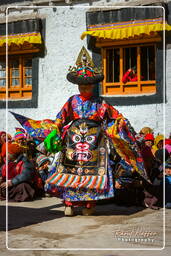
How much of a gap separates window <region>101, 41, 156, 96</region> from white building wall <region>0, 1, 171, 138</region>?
36 centimetres

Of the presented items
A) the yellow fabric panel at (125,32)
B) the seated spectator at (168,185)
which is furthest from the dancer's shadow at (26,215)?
the yellow fabric panel at (125,32)

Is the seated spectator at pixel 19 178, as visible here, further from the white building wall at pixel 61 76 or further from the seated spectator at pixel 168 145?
the seated spectator at pixel 168 145

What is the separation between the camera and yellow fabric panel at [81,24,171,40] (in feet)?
31.2

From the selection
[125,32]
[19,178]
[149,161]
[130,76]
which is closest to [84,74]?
[149,161]

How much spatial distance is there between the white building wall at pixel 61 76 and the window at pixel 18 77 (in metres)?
0.24

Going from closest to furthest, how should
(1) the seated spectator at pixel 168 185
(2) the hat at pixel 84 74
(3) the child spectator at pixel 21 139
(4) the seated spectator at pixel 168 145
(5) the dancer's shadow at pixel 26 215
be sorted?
(5) the dancer's shadow at pixel 26 215 < (2) the hat at pixel 84 74 < (1) the seated spectator at pixel 168 185 < (3) the child spectator at pixel 21 139 < (4) the seated spectator at pixel 168 145

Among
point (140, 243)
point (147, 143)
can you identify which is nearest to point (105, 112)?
point (147, 143)

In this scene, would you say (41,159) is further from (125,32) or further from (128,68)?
(125,32)

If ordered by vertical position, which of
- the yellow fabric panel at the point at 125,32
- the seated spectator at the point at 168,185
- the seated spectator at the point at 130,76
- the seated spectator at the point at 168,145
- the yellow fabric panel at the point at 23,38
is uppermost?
the yellow fabric panel at the point at 125,32

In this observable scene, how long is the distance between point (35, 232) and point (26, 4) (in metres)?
4.23

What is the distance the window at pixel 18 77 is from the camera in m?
7.80

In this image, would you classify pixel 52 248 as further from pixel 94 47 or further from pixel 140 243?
pixel 94 47

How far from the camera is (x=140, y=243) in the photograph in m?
4.12

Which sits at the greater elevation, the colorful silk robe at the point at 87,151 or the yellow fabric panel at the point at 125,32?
the yellow fabric panel at the point at 125,32
